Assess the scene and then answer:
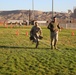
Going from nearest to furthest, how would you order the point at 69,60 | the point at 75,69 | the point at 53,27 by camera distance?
the point at 75,69, the point at 69,60, the point at 53,27

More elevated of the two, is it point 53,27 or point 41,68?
point 53,27

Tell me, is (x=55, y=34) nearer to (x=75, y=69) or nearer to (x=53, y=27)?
(x=53, y=27)

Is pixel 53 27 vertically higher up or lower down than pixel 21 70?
higher up

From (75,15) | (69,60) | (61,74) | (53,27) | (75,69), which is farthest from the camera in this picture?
(75,15)

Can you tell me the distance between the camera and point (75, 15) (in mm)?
154250

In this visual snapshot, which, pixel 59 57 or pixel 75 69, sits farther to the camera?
pixel 59 57

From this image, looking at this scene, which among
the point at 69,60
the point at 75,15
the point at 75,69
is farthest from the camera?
the point at 75,15

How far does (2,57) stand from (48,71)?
3051mm

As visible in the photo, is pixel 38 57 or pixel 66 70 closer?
pixel 66 70

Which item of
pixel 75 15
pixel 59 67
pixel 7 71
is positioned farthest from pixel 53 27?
pixel 75 15

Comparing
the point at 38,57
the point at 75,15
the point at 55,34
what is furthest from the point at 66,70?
the point at 75,15

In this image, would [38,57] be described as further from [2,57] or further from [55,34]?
[55,34]

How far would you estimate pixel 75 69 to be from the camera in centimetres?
1122

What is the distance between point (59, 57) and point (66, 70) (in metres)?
2.29
